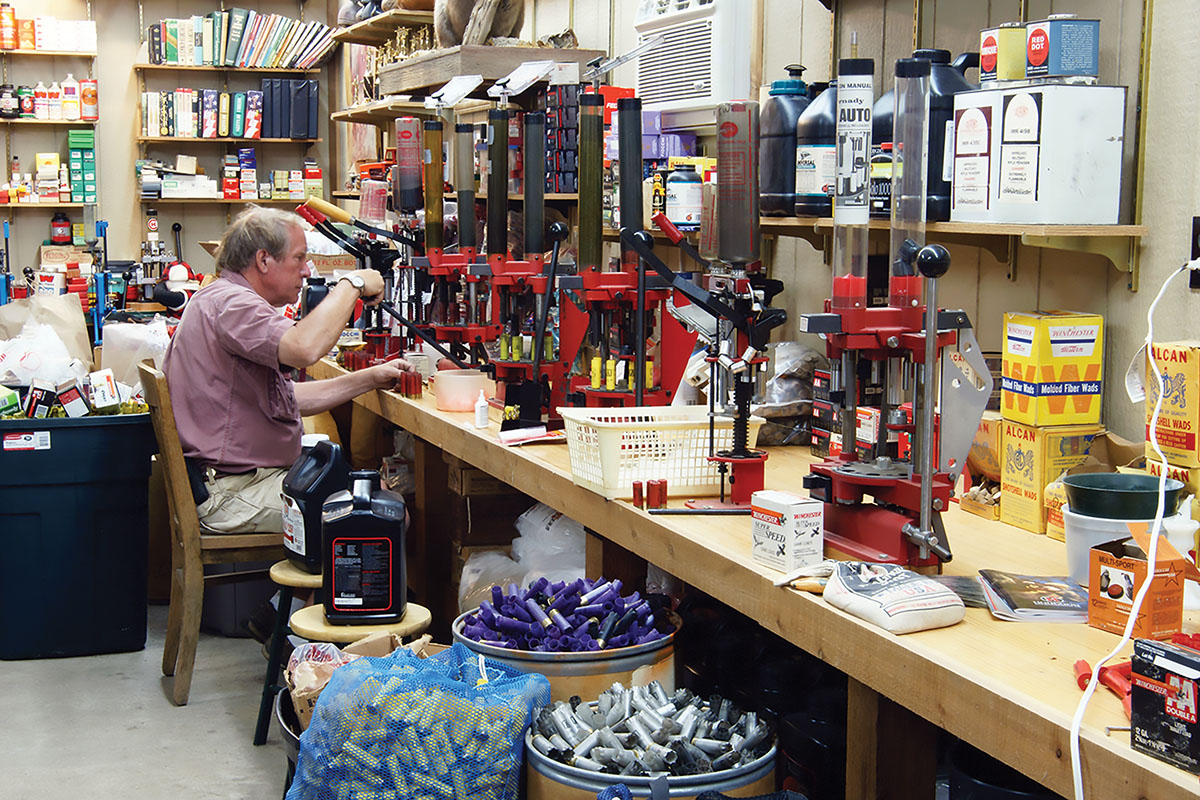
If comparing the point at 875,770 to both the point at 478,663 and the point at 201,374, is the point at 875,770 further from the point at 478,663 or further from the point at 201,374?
the point at 201,374

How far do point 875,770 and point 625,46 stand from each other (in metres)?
3.14

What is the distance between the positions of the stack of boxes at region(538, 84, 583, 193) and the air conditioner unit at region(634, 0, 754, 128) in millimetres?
286

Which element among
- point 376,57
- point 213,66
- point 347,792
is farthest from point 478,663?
point 213,66

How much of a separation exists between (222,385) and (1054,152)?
8.77 feet

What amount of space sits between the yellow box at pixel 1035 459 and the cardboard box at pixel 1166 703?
86 centimetres

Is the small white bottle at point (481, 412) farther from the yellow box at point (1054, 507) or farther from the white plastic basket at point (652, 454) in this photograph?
the yellow box at point (1054, 507)

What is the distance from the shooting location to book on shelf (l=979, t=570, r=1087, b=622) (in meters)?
1.77

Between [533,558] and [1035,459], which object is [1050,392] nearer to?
[1035,459]

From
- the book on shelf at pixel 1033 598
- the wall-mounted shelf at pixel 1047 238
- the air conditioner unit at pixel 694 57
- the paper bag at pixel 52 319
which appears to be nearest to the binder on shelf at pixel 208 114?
the paper bag at pixel 52 319

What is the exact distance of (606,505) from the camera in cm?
262

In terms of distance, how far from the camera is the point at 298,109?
364 inches

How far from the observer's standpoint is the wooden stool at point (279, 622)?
3.25 m

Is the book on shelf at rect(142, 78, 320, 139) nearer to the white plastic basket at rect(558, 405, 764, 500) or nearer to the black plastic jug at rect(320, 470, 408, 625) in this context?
the black plastic jug at rect(320, 470, 408, 625)

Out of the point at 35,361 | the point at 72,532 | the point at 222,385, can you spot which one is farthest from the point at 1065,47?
the point at 35,361
